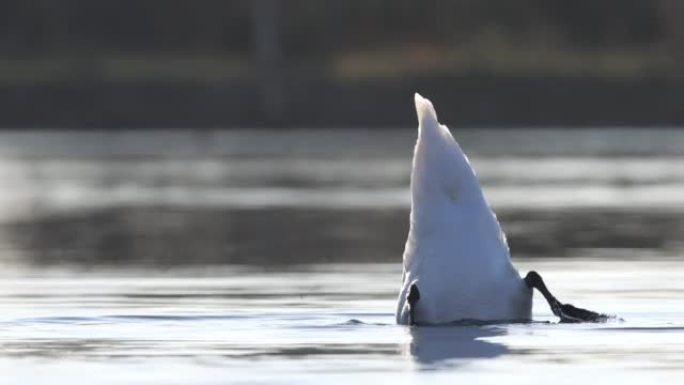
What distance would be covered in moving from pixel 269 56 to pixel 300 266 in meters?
25.6

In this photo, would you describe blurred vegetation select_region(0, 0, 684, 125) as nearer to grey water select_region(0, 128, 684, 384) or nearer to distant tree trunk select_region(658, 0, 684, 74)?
distant tree trunk select_region(658, 0, 684, 74)

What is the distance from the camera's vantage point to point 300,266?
53.2ft

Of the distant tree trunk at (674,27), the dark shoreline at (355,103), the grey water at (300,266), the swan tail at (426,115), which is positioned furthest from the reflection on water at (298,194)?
the swan tail at (426,115)

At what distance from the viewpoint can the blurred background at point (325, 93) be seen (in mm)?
29094

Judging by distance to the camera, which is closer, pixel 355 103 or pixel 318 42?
pixel 355 103

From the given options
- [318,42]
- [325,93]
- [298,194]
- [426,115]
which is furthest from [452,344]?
A: [318,42]

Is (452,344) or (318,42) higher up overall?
(318,42)

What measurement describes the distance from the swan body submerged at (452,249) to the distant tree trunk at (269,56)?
1134 inches

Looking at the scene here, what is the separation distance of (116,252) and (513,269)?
6.48 meters

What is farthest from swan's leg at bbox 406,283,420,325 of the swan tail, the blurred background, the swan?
the blurred background

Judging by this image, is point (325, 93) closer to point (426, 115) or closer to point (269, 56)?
point (269, 56)

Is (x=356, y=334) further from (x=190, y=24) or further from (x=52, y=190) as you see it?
(x=190, y=24)

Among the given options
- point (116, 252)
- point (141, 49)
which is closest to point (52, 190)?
point (116, 252)

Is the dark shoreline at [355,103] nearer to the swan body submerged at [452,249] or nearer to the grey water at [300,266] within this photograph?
the grey water at [300,266]
